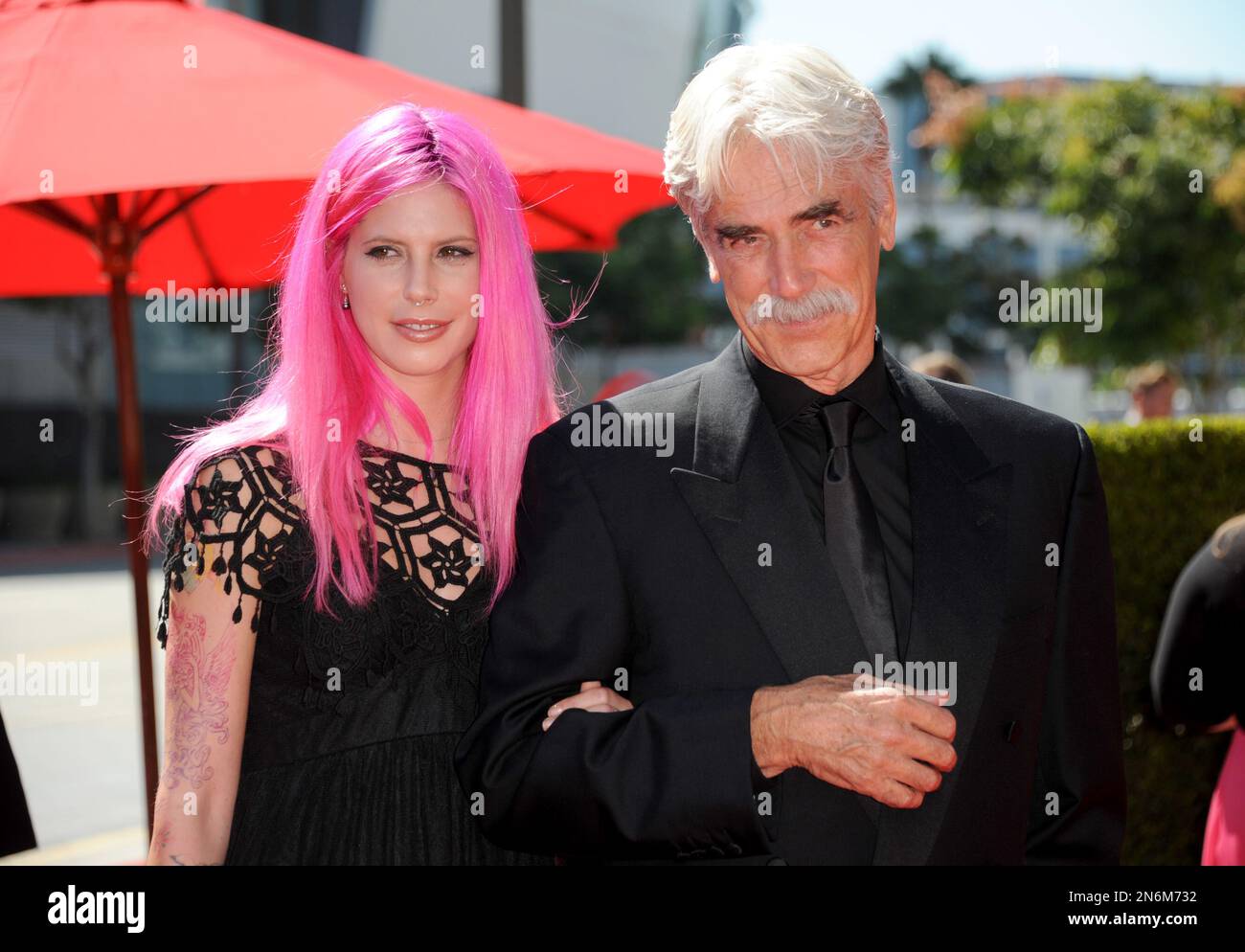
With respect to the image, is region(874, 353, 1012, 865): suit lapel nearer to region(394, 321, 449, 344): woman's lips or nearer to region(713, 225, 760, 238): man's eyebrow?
region(713, 225, 760, 238): man's eyebrow

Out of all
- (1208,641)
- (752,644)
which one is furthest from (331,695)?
(1208,641)

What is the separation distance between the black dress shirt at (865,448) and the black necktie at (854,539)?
0.02 m

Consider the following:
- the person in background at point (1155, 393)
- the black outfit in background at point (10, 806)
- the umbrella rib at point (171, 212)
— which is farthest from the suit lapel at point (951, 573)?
the person in background at point (1155, 393)

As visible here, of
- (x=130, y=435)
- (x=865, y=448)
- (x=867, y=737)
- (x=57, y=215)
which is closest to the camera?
(x=867, y=737)

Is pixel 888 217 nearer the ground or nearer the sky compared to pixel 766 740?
nearer the sky

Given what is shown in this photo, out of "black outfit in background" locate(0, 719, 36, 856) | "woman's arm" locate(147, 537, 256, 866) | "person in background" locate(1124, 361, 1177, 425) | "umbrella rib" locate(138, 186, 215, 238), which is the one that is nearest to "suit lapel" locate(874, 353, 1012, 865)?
"woman's arm" locate(147, 537, 256, 866)

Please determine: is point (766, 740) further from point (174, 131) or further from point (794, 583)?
point (174, 131)

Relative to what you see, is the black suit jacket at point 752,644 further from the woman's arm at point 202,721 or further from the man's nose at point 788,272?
the woman's arm at point 202,721

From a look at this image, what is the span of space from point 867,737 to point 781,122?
101 cm

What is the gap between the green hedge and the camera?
17.6 ft

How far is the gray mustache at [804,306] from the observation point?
220 cm

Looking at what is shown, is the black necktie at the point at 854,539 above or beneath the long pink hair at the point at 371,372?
beneath

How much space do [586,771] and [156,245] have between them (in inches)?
169

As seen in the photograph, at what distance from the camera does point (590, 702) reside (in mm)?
2025
